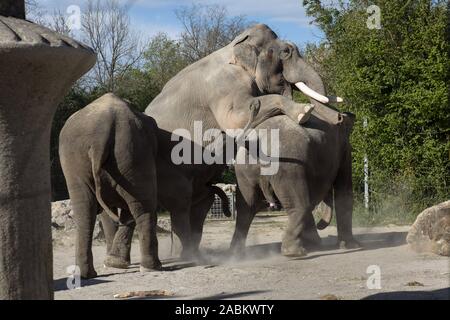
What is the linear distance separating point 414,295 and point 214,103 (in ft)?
16.3

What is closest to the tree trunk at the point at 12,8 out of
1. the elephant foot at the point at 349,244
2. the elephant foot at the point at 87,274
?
the elephant foot at the point at 87,274

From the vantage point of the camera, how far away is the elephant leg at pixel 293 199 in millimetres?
10609

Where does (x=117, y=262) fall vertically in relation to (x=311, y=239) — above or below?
below

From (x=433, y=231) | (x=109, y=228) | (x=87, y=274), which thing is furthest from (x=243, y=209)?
(x=87, y=274)

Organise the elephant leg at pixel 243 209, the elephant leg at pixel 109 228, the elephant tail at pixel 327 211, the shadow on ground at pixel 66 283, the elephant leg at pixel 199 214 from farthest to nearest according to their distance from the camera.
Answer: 1. the elephant tail at pixel 327 211
2. the elephant leg at pixel 199 214
3. the elephant leg at pixel 243 209
4. the elephant leg at pixel 109 228
5. the shadow on ground at pixel 66 283

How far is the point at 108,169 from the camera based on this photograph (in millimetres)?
9125

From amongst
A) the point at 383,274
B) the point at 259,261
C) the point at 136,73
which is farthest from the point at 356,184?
the point at 136,73

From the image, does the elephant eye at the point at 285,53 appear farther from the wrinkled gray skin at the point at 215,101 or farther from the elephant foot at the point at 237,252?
the elephant foot at the point at 237,252

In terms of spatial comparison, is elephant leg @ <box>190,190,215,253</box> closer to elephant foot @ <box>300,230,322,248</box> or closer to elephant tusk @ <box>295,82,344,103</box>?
elephant foot @ <box>300,230,322,248</box>

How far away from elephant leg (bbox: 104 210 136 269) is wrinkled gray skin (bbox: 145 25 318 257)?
665 mm

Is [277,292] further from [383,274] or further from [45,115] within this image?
[45,115]

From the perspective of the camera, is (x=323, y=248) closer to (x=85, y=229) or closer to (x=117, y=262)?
(x=117, y=262)

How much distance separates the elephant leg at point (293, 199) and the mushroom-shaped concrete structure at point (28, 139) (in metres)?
6.62

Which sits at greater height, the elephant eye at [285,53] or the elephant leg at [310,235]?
the elephant eye at [285,53]
